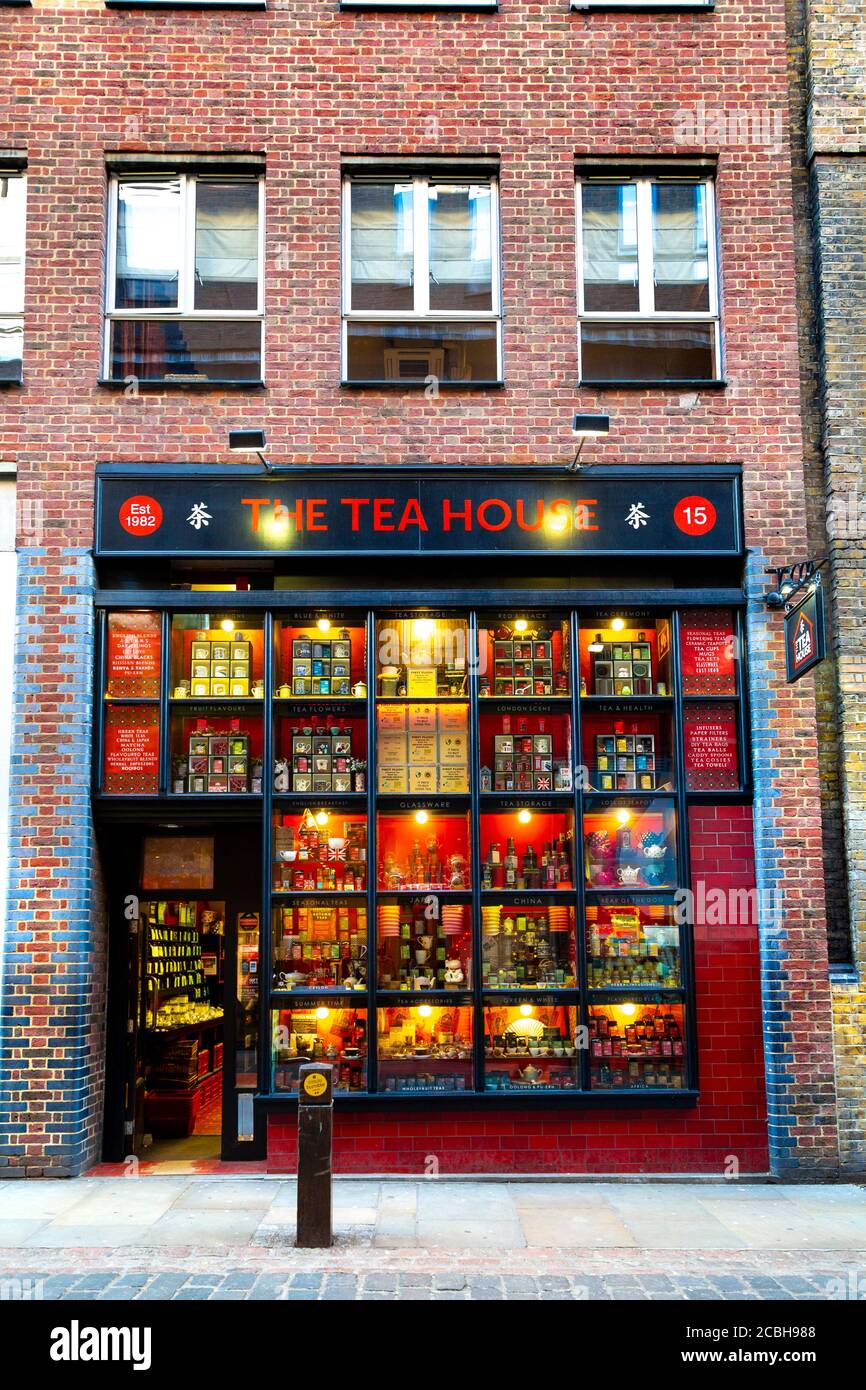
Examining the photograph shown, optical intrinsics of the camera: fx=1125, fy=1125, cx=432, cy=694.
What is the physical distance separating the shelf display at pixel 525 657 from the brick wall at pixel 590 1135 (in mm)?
3157

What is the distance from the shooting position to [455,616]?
10.3 meters

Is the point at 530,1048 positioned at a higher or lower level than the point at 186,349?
lower

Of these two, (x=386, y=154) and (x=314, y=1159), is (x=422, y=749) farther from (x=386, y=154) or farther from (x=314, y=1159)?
(x=386, y=154)

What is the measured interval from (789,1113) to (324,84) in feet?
33.3

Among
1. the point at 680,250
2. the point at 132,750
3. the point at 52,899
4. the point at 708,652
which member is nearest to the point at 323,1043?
the point at 52,899

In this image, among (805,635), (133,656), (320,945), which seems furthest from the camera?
(133,656)

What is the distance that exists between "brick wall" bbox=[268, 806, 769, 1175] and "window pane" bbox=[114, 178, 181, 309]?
301 inches

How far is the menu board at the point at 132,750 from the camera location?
9906 millimetres

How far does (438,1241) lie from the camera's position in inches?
303

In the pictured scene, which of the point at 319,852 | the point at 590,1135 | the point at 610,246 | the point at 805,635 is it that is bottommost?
the point at 590,1135

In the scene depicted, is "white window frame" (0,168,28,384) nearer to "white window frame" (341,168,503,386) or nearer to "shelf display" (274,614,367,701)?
"white window frame" (341,168,503,386)

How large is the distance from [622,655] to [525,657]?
2.95ft

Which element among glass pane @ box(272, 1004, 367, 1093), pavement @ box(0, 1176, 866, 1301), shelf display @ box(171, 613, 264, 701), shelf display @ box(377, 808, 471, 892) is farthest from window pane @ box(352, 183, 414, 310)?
pavement @ box(0, 1176, 866, 1301)

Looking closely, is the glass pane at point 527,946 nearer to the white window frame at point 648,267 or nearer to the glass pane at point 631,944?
the glass pane at point 631,944
